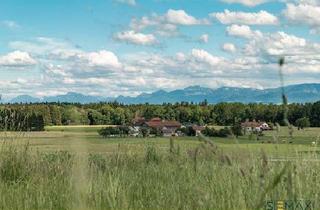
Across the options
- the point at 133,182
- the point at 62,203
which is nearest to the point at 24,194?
the point at 62,203

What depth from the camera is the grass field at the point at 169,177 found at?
3.33 metres

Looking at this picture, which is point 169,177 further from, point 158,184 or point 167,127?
point 167,127

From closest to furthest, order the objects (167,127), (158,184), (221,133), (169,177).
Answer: (221,133), (158,184), (169,177), (167,127)

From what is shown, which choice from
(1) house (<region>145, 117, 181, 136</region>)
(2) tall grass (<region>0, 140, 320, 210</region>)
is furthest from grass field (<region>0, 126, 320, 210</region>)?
(1) house (<region>145, 117, 181, 136</region>)

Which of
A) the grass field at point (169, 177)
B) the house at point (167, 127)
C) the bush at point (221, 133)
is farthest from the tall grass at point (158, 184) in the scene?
the house at point (167, 127)

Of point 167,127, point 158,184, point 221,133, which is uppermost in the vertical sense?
point 221,133

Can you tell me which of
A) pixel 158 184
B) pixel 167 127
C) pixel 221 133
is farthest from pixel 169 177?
pixel 167 127

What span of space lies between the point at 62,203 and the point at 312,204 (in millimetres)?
2905

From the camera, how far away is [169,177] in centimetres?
734

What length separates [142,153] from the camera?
11719mm

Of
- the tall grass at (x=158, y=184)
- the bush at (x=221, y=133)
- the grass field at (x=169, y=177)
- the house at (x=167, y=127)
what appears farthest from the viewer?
the house at (x=167, y=127)

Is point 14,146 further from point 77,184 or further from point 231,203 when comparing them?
point 77,184

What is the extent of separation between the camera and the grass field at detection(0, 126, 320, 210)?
333cm

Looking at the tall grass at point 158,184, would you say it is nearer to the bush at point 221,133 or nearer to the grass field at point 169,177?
the grass field at point 169,177
